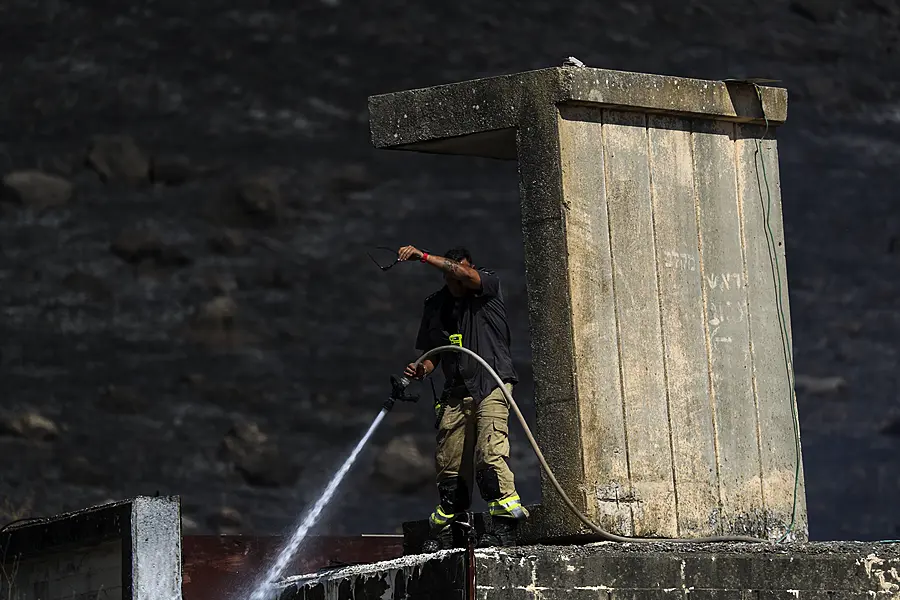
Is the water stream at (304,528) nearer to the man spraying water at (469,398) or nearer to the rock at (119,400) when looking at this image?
the rock at (119,400)

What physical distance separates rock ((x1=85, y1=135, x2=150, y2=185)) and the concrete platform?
16.8 ft

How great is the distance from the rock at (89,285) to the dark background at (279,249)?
0.01 m

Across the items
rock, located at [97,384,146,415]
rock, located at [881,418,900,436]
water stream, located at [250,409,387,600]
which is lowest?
water stream, located at [250,409,387,600]

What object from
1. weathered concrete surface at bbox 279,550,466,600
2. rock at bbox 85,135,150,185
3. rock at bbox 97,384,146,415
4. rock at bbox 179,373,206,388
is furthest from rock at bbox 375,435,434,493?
weathered concrete surface at bbox 279,550,466,600

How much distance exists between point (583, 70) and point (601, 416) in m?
1.46

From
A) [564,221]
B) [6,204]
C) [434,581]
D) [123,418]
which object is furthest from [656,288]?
[6,204]

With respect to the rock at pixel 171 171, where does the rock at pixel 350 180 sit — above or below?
below

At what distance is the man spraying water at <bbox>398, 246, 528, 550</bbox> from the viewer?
321 inches

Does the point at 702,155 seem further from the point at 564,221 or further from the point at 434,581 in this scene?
the point at 434,581

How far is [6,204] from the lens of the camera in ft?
41.1

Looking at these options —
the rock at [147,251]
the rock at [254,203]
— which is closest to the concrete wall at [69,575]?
the rock at [147,251]

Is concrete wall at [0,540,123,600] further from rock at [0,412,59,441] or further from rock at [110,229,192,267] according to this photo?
rock at [110,229,192,267]

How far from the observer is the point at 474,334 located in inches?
334

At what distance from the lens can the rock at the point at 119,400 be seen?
1208cm
